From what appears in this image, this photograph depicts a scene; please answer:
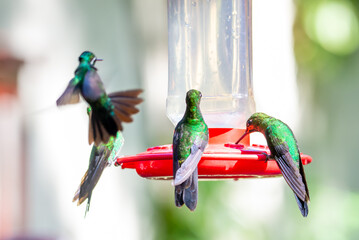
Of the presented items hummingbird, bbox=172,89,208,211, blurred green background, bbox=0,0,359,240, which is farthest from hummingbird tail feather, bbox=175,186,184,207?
blurred green background, bbox=0,0,359,240

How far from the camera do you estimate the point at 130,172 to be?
21.9ft

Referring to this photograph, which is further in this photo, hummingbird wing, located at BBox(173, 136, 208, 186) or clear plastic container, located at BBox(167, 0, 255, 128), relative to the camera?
clear plastic container, located at BBox(167, 0, 255, 128)

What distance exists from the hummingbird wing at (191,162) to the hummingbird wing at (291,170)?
387 millimetres

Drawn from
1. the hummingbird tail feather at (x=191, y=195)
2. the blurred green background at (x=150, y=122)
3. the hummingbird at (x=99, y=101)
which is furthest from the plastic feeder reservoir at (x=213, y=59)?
the blurred green background at (x=150, y=122)

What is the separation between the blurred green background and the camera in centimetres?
578

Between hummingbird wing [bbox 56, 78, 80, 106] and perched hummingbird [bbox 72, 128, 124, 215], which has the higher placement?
hummingbird wing [bbox 56, 78, 80, 106]

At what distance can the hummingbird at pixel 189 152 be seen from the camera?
9.26 feet

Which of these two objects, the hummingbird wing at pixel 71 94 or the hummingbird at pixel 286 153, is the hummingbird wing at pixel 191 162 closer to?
the hummingbird at pixel 286 153

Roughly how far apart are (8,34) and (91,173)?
2.81 m

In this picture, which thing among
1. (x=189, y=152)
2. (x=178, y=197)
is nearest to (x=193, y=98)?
(x=189, y=152)

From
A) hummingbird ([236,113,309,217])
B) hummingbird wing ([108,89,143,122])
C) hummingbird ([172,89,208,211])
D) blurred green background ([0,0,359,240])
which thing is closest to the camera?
hummingbird wing ([108,89,143,122])

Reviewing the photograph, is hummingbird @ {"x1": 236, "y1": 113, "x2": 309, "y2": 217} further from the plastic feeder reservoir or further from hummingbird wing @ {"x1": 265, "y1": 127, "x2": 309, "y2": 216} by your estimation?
the plastic feeder reservoir

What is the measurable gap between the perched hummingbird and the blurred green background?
7.75ft

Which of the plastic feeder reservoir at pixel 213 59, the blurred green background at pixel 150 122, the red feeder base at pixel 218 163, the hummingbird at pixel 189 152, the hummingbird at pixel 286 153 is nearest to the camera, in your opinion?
the hummingbird at pixel 189 152
